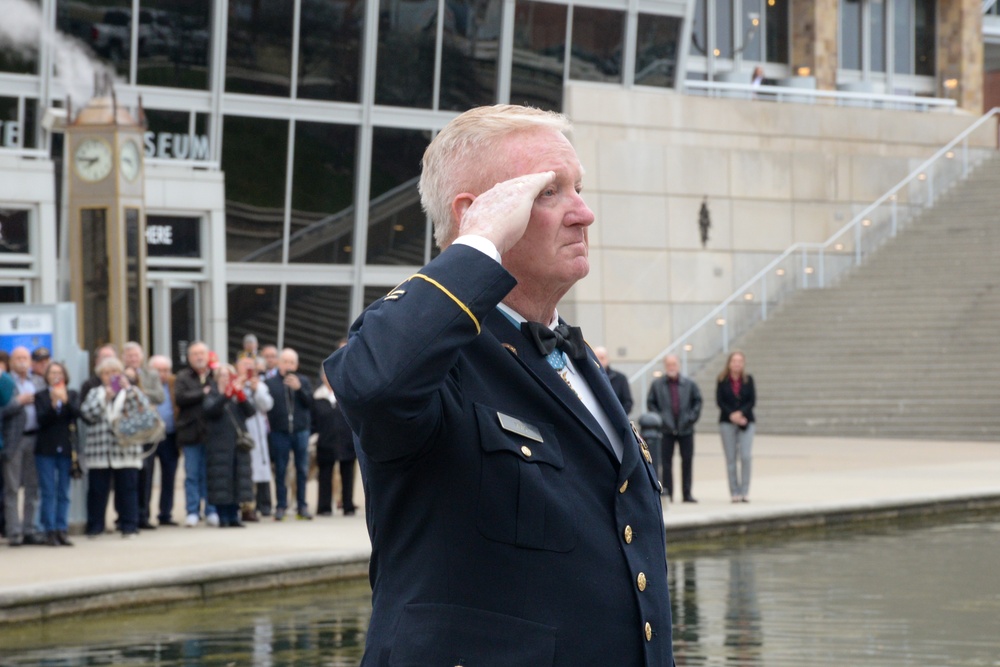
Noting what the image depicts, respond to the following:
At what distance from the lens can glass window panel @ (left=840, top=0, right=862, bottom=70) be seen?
4294cm

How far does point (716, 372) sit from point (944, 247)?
6069 mm

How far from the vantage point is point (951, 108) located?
1596 inches

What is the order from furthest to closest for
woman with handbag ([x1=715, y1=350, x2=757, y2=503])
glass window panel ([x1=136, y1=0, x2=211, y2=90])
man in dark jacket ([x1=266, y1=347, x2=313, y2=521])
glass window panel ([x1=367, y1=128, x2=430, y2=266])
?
1. glass window panel ([x1=367, y1=128, x2=430, y2=266])
2. glass window panel ([x1=136, y1=0, x2=211, y2=90])
3. woman with handbag ([x1=715, y1=350, x2=757, y2=503])
4. man in dark jacket ([x1=266, y1=347, x2=313, y2=521])

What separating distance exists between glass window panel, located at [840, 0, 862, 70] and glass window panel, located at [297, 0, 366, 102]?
16737mm

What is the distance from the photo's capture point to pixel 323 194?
101 feet

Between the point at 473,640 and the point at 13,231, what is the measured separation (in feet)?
79.7

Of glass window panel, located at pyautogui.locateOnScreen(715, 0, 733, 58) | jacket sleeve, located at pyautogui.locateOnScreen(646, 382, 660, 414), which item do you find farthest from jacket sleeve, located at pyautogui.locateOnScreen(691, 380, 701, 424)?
glass window panel, located at pyautogui.locateOnScreen(715, 0, 733, 58)

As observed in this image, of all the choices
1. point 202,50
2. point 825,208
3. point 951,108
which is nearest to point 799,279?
point 825,208

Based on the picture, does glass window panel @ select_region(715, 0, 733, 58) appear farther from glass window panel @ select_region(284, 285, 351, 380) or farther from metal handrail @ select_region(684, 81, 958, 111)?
glass window panel @ select_region(284, 285, 351, 380)

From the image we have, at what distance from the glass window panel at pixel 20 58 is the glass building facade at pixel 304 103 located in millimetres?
31

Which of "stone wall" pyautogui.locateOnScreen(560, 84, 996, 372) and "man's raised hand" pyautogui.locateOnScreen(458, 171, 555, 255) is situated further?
"stone wall" pyautogui.locateOnScreen(560, 84, 996, 372)

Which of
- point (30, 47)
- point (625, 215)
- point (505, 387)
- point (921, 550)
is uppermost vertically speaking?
point (30, 47)

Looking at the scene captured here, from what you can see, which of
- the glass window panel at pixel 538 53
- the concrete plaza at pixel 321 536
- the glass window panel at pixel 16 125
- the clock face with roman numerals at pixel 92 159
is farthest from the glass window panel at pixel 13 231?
the glass window panel at pixel 538 53

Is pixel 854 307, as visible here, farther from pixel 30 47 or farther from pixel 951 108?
pixel 30 47
